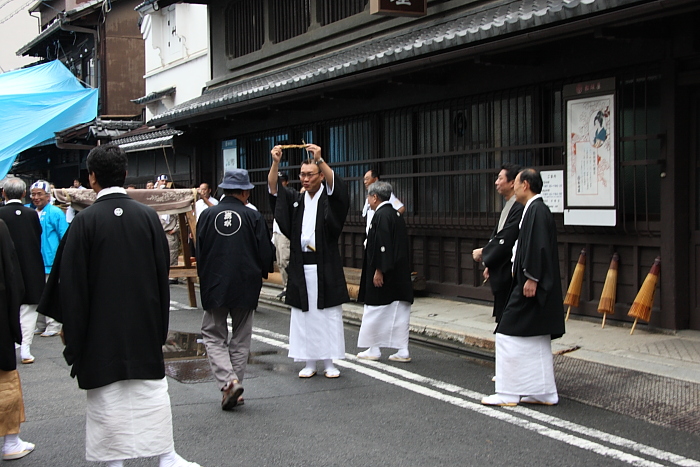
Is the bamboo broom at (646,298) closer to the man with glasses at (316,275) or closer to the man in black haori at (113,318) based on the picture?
the man with glasses at (316,275)

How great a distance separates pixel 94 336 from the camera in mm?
4215

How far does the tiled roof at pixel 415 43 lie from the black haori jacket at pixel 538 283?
2783 mm

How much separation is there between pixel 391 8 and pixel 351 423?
24.6 feet

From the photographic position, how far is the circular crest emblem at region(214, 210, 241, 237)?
6367 millimetres

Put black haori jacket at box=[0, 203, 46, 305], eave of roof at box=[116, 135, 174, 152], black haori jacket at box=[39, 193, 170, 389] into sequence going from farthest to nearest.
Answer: eave of roof at box=[116, 135, 174, 152], black haori jacket at box=[0, 203, 46, 305], black haori jacket at box=[39, 193, 170, 389]

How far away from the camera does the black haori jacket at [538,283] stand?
6.01 metres

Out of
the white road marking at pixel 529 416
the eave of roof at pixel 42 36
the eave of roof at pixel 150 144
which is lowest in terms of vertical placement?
the white road marking at pixel 529 416

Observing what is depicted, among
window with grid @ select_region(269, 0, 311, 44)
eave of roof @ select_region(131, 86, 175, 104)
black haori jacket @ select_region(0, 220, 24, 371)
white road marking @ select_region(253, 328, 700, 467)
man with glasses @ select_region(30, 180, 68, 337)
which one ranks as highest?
window with grid @ select_region(269, 0, 311, 44)

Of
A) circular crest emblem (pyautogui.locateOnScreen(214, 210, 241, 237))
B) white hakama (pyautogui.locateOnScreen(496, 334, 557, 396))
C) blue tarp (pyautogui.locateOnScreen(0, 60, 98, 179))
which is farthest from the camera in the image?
blue tarp (pyautogui.locateOnScreen(0, 60, 98, 179))

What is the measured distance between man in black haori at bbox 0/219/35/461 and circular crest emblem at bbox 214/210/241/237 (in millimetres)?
1785

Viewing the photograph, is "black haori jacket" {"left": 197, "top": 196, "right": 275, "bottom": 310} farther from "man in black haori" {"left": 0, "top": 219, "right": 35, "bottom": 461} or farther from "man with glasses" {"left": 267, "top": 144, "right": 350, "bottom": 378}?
"man in black haori" {"left": 0, "top": 219, "right": 35, "bottom": 461}

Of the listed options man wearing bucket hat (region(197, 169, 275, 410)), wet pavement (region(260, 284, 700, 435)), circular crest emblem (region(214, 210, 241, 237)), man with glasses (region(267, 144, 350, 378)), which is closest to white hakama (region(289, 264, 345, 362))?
man with glasses (region(267, 144, 350, 378))

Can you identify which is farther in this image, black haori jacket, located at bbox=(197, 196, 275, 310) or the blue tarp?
the blue tarp

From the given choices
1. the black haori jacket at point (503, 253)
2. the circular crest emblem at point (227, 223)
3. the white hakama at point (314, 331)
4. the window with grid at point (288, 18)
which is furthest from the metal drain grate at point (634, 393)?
the window with grid at point (288, 18)
